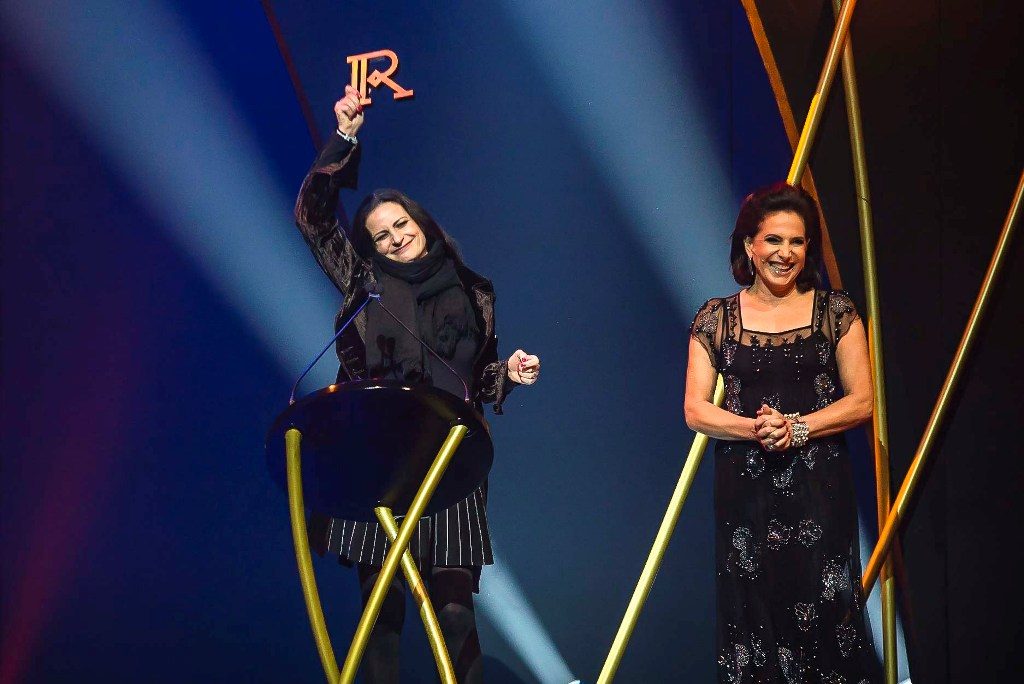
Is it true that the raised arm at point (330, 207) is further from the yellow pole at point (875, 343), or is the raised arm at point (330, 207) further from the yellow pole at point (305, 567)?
the yellow pole at point (875, 343)

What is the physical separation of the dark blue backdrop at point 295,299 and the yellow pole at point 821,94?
11 cm

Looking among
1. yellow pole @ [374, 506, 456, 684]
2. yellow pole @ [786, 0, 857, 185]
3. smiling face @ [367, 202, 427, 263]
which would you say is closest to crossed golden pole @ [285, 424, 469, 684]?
yellow pole @ [374, 506, 456, 684]

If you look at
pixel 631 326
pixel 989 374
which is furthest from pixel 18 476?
pixel 989 374

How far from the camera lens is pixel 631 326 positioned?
2906mm

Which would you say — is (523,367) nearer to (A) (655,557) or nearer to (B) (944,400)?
(A) (655,557)

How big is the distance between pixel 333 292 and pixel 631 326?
3.00ft

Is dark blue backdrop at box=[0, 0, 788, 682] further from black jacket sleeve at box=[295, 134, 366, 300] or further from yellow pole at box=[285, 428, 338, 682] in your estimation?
yellow pole at box=[285, 428, 338, 682]

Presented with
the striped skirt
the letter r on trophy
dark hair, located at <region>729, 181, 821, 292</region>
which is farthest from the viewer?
the letter r on trophy

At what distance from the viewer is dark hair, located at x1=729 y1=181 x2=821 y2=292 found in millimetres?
2420

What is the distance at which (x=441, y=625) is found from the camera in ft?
8.23

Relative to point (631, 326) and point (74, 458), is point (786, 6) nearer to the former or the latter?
point (631, 326)

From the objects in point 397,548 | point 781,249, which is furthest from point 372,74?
point 397,548

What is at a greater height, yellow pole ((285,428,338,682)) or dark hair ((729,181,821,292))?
dark hair ((729,181,821,292))

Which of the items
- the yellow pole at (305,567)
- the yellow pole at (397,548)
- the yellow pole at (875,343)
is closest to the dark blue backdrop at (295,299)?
the yellow pole at (875,343)
